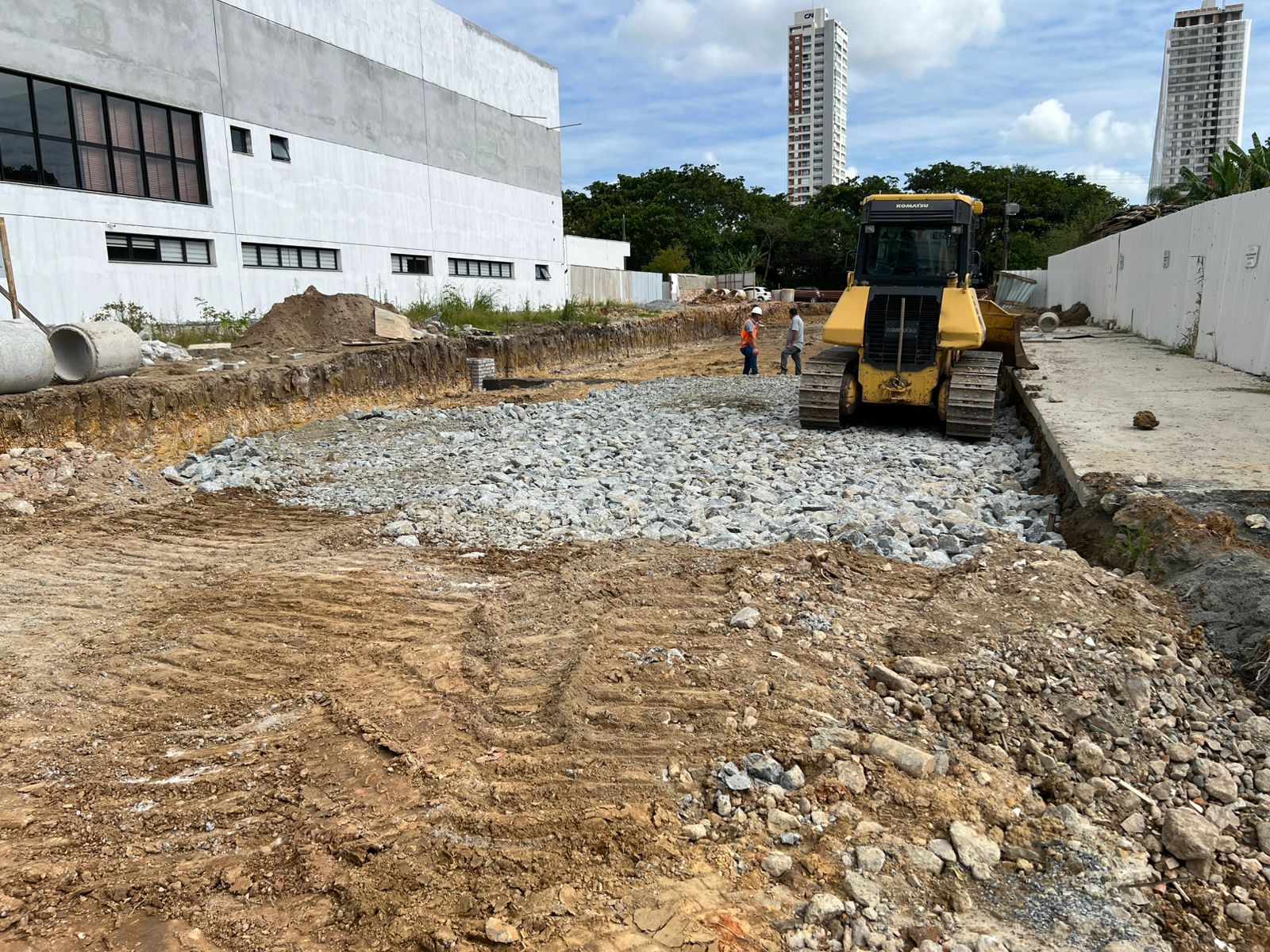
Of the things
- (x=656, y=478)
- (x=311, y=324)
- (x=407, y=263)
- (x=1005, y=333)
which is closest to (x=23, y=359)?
(x=311, y=324)

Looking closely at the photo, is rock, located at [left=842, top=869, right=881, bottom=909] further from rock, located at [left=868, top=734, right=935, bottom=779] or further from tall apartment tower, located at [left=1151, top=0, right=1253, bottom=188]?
tall apartment tower, located at [left=1151, top=0, right=1253, bottom=188]

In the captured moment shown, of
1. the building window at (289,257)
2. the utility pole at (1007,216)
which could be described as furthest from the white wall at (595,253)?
the utility pole at (1007,216)

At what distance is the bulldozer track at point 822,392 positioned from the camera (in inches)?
423

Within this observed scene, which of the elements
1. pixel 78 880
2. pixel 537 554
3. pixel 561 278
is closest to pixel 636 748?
pixel 78 880

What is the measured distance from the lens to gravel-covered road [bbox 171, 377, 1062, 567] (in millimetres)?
6898

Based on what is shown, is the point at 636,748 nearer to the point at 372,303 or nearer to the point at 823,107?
the point at 372,303

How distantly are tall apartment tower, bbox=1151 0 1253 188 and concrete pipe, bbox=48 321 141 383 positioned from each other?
93.7 metres

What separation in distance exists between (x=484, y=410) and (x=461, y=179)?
16.6 metres

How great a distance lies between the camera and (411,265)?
84.7ft

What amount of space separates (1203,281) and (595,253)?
104ft

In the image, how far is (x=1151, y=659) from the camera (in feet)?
13.4

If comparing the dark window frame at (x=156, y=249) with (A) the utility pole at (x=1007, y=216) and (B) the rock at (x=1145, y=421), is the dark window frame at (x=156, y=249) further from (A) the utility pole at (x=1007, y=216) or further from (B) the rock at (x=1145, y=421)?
(B) the rock at (x=1145, y=421)

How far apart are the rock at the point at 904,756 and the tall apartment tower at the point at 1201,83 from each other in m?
96.2

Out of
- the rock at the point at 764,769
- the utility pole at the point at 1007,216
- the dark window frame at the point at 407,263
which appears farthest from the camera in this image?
the dark window frame at the point at 407,263
